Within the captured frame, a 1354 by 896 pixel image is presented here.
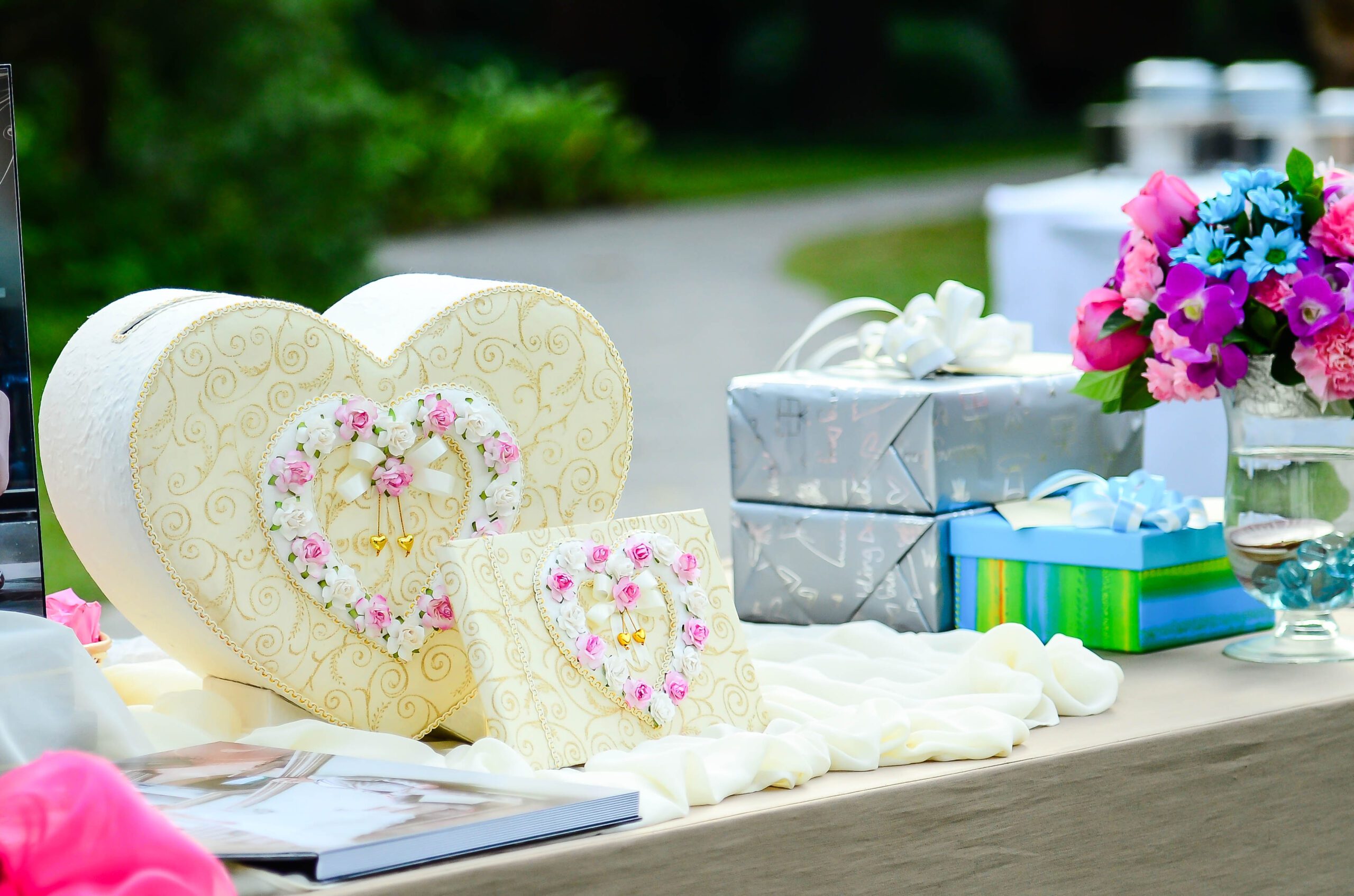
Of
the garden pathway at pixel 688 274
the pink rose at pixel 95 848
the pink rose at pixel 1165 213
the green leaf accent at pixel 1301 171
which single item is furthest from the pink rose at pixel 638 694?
the garden pathway at pixel 688 274

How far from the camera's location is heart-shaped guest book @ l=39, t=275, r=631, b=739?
1149mm

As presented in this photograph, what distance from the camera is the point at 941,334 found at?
1634mm

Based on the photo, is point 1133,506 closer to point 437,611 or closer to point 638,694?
point 638,694

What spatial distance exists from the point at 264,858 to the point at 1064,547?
0.83 m

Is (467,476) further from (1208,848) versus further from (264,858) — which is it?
(1208,848)

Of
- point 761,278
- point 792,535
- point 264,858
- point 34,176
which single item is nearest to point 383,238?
point 761,278

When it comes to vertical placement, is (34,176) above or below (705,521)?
above

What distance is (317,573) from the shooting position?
1201 millimetres

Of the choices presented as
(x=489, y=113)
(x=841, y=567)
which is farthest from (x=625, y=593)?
(x=489, y=113)

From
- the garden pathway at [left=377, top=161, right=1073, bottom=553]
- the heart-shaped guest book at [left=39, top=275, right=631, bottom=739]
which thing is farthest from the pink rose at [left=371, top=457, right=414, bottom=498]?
the garden pathway at [left=377, top=161, right=1073, bottom=553]

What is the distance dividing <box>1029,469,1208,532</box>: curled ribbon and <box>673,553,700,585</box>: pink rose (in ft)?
1.38

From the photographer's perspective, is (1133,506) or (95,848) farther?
(1133,506)

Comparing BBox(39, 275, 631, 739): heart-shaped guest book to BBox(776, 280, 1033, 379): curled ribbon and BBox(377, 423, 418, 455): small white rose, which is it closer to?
BBox(377, 423, 418, 455): small white rose

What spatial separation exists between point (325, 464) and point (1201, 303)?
75 centimetres
